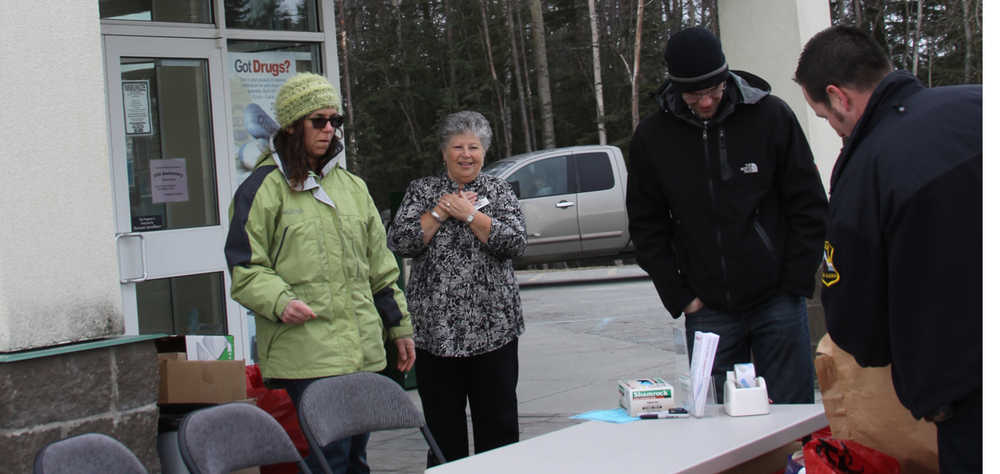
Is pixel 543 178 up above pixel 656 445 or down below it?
above

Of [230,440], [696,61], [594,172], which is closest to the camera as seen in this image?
[230,440]

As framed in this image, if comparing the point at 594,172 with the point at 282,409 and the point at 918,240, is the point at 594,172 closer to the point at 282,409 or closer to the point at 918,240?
the point at 282,409

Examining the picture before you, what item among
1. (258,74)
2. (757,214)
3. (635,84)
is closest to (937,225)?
(757,214)

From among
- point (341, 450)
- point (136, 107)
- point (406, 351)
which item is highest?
point (136, 107)

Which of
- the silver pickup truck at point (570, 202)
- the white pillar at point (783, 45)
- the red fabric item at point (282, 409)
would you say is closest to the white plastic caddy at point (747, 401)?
the red fabric item at point (282, 409)

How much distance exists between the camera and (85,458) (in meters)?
2.58

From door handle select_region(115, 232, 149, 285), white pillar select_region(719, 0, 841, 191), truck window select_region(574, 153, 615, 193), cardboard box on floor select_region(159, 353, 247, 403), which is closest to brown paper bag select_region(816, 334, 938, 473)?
cardboard box on floor select_region(159, 353, 247, 403)

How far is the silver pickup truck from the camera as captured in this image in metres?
13.3

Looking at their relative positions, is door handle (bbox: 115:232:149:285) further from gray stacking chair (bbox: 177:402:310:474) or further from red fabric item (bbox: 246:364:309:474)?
gray stacking chair (bbox: 177:402:310:474)

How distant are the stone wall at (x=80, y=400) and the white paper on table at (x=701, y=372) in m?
1.96

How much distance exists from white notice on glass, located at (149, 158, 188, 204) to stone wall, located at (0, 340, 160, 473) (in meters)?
2.01

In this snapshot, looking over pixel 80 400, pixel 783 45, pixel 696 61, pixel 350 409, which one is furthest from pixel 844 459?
pixel 783 45

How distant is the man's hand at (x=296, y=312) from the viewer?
11.1 feet

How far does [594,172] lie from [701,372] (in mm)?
10891
